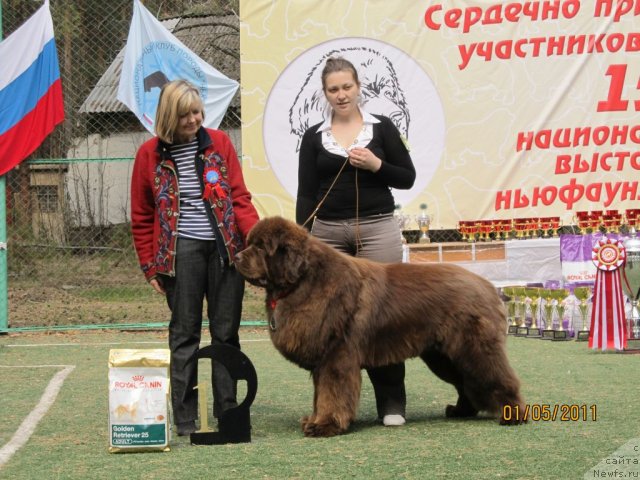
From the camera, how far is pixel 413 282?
5.03 metres

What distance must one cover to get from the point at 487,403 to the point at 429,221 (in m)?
5.76

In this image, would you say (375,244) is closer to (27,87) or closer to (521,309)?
(521,309)

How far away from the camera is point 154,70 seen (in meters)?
10.4

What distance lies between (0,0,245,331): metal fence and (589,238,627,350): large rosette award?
194 inches

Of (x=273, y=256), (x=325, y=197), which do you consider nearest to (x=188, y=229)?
(x=273, y=256)

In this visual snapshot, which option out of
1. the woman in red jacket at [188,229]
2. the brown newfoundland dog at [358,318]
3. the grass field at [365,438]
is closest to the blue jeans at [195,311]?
the woman in red jacket at [188,229]

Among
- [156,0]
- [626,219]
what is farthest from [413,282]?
[156,0]

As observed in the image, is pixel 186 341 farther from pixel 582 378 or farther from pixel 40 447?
pixel 582 378

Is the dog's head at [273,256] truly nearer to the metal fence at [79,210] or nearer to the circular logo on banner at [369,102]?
the circular logo on banner at [369,102]

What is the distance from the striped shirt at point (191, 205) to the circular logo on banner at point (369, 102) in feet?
17.7

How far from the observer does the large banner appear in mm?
10633

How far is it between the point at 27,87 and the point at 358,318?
22.2 feet

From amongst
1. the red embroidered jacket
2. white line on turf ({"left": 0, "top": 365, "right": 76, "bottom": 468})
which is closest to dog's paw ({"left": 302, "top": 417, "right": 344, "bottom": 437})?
the red embroidered jacket

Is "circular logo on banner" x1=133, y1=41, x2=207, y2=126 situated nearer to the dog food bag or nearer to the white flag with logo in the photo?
the white flag with logo
